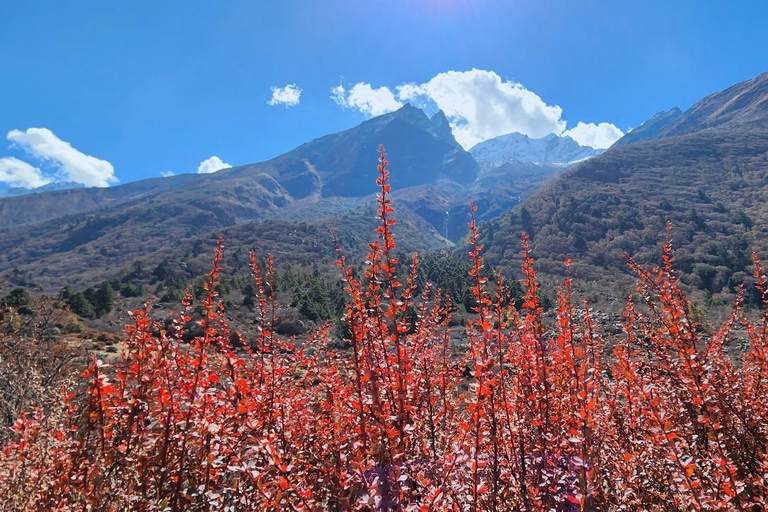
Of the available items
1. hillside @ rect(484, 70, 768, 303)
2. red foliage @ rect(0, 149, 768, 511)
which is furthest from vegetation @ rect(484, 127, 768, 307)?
red foliage @ rect(0, 149, 768, 511)

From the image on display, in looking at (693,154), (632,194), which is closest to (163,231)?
(632,194)

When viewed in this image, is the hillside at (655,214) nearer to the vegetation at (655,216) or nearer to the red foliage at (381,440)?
the vegetation at (655,216)

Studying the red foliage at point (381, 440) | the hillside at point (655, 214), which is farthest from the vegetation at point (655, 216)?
the red foliage at point (381, 440)

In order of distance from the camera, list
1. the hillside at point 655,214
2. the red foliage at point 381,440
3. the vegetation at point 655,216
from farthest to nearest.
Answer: the hillside at point 655,214, the vegetation at point 655,216, the red foliage at point 381,440

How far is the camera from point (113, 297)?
41906 mm

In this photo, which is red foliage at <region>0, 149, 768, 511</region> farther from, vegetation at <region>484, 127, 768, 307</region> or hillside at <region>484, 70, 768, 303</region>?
hillside at <region>484, 70, 768, 303</region>

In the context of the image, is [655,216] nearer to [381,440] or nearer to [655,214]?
[655,214]

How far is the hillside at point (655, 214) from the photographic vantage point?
6262 cm

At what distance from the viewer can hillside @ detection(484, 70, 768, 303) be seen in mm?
62625

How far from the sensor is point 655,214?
8900 cm

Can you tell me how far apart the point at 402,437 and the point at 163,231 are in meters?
186

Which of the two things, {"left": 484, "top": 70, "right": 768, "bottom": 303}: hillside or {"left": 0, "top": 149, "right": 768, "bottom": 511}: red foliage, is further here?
{"left": 484, "top": 70, "right": 768, "bottom": 303}: hillside

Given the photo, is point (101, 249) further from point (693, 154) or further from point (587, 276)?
point (693, 154)

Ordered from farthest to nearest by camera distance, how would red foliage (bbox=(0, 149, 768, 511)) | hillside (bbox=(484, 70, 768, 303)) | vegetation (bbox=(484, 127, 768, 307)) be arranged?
hillside (bbox=(484, 70, 768, 303)) < vegetation (bbox=(484, 127, 768, 307)) < red foliage (bbox=(0, 149, 768, 511))
